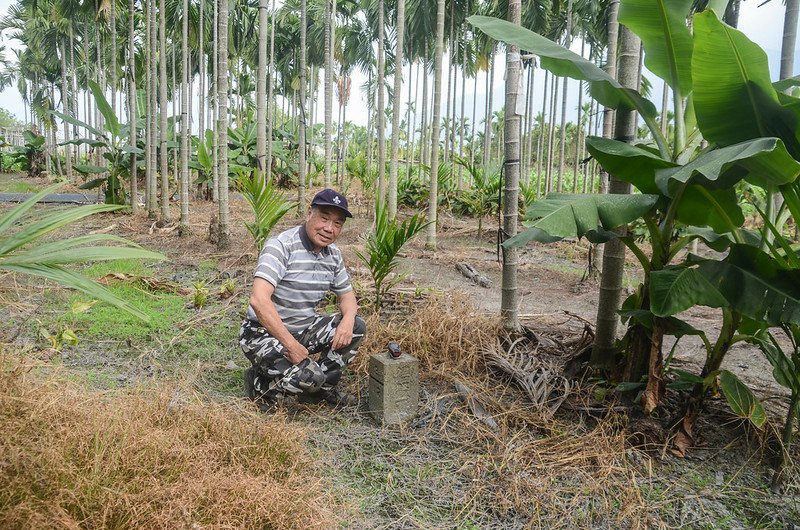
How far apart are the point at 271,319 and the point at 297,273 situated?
1.20 feet

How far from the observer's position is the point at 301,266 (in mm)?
3438

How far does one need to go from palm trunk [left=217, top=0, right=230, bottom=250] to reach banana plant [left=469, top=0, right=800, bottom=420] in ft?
16.3

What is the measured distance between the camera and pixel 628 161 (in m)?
2.95

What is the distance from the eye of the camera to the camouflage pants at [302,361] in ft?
11.0

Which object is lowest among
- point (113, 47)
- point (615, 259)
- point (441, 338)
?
point (441, 338)

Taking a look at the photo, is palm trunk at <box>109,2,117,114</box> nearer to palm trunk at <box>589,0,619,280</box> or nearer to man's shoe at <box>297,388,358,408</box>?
palm trunk at <box>589,0,619,280</box>

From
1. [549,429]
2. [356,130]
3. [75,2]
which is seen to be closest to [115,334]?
[549,429]

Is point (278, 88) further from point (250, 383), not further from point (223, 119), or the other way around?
point (250, 383)

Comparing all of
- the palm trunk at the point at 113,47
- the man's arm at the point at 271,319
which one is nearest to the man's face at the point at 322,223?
the man's arm at the point at 271,319

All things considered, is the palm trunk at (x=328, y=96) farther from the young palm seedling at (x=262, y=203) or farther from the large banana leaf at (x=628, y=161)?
the large banana leaf at (x=628, y=161)

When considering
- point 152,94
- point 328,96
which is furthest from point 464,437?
point 328,96

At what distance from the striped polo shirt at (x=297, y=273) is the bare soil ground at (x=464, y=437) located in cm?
60

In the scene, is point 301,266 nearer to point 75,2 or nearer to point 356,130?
point 75,2

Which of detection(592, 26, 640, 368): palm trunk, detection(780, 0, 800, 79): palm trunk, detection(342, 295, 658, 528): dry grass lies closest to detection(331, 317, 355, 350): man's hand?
detection(342, 295, 658, 528): dry grass
